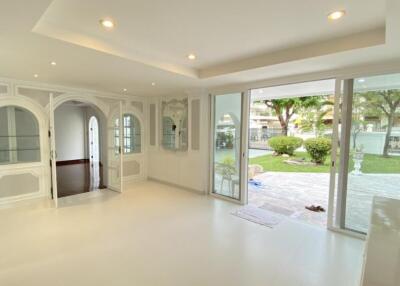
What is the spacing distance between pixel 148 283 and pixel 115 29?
→ 2.58m

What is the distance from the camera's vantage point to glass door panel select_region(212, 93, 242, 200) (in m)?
4.55

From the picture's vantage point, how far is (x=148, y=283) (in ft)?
7.13

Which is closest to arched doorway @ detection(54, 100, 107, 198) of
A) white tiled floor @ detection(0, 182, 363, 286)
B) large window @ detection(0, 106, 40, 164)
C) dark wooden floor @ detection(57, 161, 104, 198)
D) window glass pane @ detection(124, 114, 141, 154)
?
dark wooden floor @ detection(57, 161, 104, 198)

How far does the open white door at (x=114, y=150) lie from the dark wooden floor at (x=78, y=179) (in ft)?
1.53

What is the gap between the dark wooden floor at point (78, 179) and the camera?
5.23 m

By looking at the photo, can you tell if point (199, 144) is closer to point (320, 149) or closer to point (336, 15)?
point (336, 15)

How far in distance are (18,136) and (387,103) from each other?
20.5 feet

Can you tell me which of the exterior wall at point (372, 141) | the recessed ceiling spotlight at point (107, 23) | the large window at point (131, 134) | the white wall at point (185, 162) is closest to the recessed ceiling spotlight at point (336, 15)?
the exterior wall at point (372, 141)

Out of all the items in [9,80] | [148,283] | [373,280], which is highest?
[9,80]

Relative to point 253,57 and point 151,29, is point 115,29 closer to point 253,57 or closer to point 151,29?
point 151,29

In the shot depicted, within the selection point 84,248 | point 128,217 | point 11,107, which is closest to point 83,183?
point 11,107

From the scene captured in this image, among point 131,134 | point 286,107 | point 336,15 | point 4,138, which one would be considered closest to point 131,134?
point 131,134

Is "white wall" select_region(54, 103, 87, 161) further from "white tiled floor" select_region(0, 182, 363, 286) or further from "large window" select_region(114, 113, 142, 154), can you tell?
"white tiled floor" select_region(0, 182, 363, 286)

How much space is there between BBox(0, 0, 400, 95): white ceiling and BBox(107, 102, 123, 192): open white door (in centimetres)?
179
